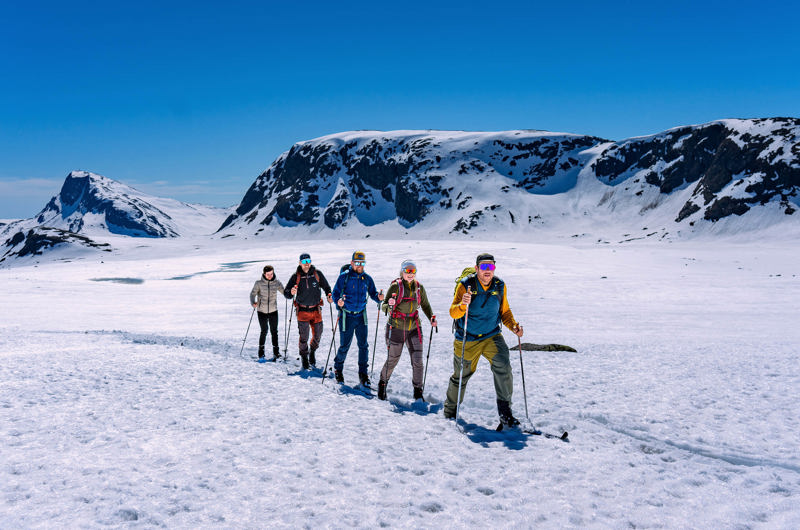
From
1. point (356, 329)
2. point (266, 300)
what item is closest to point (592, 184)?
point (266, 300)

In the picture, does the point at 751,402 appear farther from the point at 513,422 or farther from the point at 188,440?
the point at 188,440

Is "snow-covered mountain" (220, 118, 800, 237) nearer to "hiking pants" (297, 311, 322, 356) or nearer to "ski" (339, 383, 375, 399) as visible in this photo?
"hiking pants" (297, 311, 322, 356)

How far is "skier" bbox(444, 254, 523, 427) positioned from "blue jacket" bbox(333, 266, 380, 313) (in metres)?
2.79

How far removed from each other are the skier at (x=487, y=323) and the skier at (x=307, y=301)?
492 cm

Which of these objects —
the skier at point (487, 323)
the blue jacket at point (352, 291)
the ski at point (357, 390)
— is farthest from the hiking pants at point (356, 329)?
the skier at point (487, 323)

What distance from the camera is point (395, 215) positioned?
190 metres

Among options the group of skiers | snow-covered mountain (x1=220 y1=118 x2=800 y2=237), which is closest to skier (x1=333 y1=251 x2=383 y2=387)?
the group of skiers

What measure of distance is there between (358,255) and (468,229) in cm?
14119

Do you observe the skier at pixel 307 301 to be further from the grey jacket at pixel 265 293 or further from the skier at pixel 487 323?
the skier at pixel 487 323

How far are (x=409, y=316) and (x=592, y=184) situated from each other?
171610mm

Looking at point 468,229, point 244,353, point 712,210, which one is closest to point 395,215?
point 468,229

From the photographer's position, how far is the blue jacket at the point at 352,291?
988 centimetres

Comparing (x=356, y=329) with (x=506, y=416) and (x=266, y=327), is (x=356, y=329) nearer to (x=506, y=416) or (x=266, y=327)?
(x=506, y=416)

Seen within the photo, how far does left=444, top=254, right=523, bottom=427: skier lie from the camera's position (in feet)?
24.4
